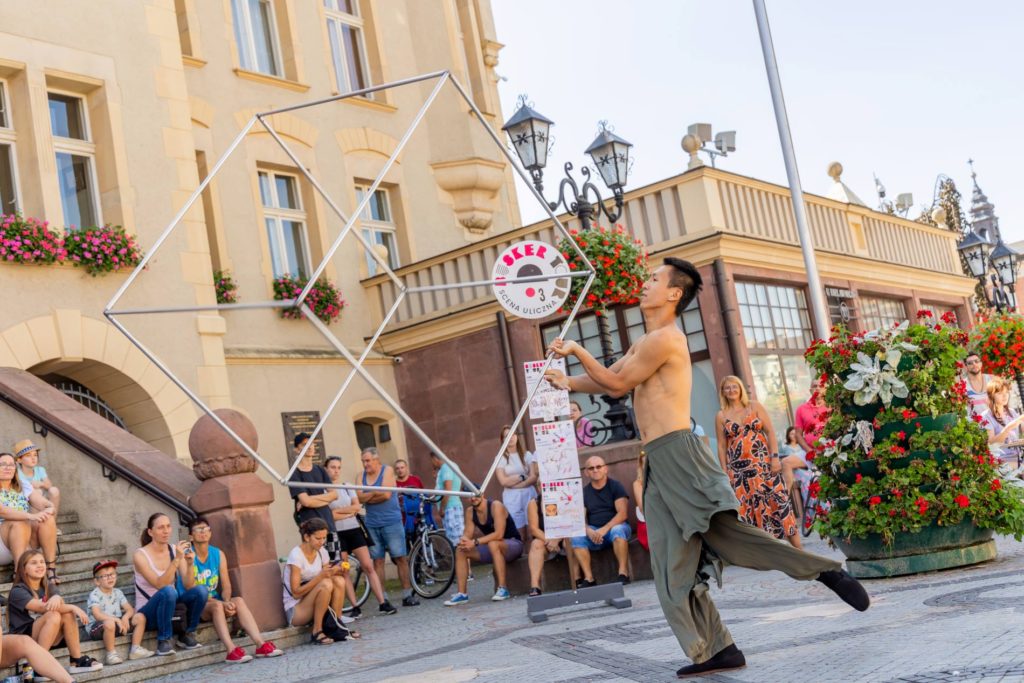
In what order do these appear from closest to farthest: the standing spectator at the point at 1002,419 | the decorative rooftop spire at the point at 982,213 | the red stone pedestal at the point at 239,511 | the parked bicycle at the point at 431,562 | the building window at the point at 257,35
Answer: the red stone pedestal at the point at 239,511, the standing spectator at the point at 1002,419, the parked bicycle at the point at 431,562, the building window at the point at 257,35, the decorative rooftop spire at the point at 982,213

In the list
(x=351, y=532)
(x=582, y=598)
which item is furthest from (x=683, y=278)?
(x=351, y=532)

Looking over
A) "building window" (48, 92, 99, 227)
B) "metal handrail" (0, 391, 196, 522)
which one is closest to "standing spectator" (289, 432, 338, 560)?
"metal handrail" (0, 391, 196, 522)

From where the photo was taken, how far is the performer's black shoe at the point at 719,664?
5.50m

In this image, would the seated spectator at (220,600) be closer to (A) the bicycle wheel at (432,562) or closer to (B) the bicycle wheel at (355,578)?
(B) the bicycle wheel at (355,578)

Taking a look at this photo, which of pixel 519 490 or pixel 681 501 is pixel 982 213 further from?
pixel 681 501

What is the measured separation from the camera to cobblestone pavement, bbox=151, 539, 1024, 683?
5.18 m

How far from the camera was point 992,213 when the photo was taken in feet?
172

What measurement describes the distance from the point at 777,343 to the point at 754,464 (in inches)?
279

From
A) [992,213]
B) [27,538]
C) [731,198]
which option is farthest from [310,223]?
[992,213]

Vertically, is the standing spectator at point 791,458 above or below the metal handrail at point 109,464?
below

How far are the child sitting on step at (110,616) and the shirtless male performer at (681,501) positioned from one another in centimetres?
495

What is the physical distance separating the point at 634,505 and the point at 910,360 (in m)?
3.68

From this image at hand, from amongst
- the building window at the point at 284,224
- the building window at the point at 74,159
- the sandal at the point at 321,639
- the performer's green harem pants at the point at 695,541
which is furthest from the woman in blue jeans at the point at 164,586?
the building window at the point at 284,224

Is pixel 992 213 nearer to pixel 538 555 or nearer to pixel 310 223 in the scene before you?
pixel 310 223
